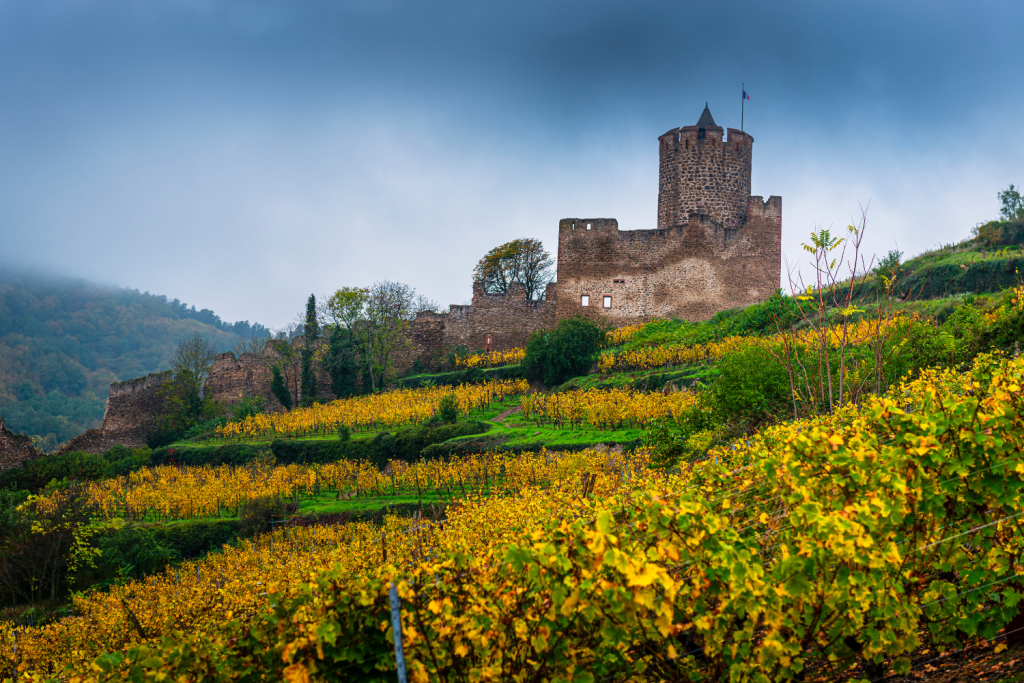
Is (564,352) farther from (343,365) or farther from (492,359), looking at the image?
(343,365)

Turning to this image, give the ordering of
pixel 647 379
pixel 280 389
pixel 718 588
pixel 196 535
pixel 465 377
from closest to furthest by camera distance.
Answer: pixel 718 588 → pixel 196 535 → pixel 647 379 → pixel 465 377 → pixel 280 389

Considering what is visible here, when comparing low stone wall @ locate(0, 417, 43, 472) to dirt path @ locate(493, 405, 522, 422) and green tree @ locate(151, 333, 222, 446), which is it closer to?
green tree @ locate(151, 333, 222, 446)

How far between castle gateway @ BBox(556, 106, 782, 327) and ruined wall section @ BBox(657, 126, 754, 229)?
0.11ft

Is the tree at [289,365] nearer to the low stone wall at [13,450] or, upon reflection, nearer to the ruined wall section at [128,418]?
the ruined wall section at [128,418]

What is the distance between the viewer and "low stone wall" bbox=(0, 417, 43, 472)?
21150 mm

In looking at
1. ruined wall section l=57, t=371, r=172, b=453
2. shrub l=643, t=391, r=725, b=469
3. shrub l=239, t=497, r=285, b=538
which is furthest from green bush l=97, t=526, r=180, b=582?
ruined wall section l=57, t=371, r=172, b=453

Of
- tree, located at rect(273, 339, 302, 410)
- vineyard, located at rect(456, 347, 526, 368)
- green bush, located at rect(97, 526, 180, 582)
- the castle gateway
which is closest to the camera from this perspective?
green bush, located at rect(97, 526, 180, 582)

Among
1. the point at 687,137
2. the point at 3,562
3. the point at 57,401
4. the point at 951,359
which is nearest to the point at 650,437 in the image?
the point at 951,359

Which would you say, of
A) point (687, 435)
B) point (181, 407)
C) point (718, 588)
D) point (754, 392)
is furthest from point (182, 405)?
point (718, 588)

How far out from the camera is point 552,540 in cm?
334

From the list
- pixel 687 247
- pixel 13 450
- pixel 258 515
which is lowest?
pixel 258 515

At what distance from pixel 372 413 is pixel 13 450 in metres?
11.1

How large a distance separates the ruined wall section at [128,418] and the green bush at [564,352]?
552 inches

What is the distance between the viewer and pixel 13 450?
21.4m
